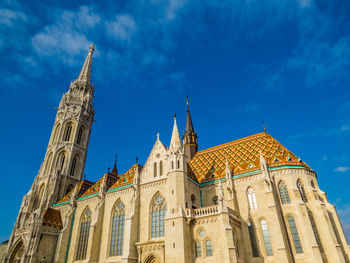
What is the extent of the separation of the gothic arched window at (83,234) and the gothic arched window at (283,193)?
24.3 m

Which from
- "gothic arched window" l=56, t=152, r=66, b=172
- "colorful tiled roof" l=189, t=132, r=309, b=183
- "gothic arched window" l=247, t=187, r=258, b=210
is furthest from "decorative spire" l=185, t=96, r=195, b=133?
"gothic arched window" l=56, t=152, r=66, b=172

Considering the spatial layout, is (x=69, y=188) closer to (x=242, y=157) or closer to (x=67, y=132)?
(x=67, y=132)

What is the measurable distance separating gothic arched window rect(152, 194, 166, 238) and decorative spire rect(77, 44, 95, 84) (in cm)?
3731

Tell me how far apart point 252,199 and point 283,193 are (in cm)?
319

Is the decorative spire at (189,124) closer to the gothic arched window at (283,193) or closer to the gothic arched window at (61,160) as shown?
the gothic arched window at (283,193)

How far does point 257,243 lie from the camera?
23766 millimetres

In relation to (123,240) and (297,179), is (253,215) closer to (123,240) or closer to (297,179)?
(297,179)

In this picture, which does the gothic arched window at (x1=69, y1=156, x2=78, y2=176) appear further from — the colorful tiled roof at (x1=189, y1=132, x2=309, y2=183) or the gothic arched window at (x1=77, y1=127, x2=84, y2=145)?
the colorful tiled roof at (x1=189, y1=132, x2=309, y2=183)

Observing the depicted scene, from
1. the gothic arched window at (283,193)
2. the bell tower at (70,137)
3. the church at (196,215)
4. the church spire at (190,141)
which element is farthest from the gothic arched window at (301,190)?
the bell tower at (70,137)

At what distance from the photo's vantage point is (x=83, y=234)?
32438mm

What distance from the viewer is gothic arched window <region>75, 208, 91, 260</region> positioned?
102 ft

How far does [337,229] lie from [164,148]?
65.1 feet

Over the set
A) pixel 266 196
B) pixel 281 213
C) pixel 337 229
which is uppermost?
pixel 266 196

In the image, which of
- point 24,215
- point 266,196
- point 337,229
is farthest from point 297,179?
point 24,215
